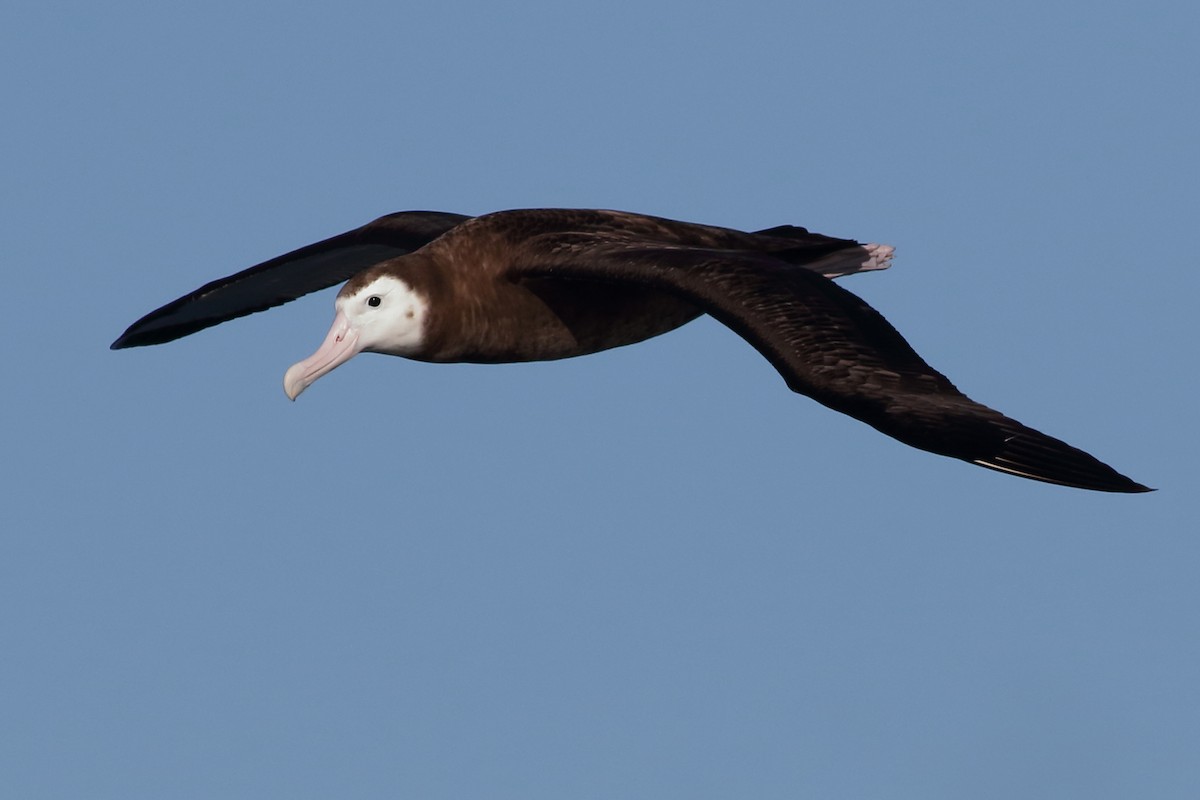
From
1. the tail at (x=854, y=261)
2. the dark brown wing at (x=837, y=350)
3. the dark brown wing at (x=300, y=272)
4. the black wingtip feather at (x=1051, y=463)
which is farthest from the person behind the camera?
the dark brown wing at (x=300, y=272)

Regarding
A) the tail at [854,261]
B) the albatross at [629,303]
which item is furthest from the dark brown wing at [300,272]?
the tail at [854,261]

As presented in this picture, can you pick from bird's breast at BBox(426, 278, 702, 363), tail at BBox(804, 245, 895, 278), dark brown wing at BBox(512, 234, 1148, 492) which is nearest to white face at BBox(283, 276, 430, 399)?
bird's breast at BBox(426, 278, 702, 363)

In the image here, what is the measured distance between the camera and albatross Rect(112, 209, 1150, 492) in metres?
12.6

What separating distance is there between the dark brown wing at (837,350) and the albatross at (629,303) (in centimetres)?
1

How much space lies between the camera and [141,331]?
58.8 ft

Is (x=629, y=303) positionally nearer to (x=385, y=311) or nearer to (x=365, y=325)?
(x=385, y=311)

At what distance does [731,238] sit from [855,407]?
10.9ft

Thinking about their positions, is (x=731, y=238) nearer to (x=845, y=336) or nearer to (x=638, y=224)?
(x=638, y=224)

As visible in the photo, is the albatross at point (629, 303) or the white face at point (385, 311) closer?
the albatross at point (629, 303)

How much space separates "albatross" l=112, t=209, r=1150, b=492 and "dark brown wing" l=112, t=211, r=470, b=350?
0.04 feet

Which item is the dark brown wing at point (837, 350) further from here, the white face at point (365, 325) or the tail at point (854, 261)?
the tail at point (854, 261)

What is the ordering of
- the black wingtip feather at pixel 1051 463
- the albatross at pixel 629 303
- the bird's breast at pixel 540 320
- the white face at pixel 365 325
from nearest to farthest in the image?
1. the black wingtip feather at pixel 1051 463
2. the albatross at pixel 629 303
3. the white face at pixel 365 325
4. the bird's breast at pixel 540 320

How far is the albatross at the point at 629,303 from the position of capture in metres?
12.6

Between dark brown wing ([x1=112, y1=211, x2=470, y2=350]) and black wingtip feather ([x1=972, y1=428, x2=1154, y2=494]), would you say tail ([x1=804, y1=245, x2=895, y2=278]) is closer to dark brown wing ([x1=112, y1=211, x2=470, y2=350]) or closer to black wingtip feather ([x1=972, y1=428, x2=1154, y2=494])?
dark brown wing ([x1=112, y1=211, x2=470, y2=350])
